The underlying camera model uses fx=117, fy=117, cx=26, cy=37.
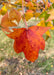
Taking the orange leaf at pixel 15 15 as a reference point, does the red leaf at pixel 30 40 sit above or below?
below

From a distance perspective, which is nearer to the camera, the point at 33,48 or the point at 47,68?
the point at 33,48

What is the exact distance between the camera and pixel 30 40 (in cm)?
32

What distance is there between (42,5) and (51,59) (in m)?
1.29

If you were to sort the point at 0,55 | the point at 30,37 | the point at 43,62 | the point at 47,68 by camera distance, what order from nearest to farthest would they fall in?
the point at 30,37 → the point at 47,68 → the point at 43,62 → the point at 0,55

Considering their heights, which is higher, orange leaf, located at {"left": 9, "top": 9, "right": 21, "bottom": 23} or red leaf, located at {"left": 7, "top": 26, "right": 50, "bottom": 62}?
orange leaf, located at {"left": 9, "top": 9, "right": 21, "bottom": 23}

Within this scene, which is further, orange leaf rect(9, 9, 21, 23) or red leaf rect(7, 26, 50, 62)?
orange leaf rect(9, 9, 21, 23)

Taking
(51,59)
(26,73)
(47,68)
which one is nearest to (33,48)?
(26,73)

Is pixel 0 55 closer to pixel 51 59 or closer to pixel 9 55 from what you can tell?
pixel 9 55

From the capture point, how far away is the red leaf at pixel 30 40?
0.33 metres

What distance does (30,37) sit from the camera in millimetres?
328

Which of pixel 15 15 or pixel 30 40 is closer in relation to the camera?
pixel 30 40

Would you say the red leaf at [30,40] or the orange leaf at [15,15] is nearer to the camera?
the red leaf at [30,40]

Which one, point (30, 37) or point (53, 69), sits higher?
point (30, 37)

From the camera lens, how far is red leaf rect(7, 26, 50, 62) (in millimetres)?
325
